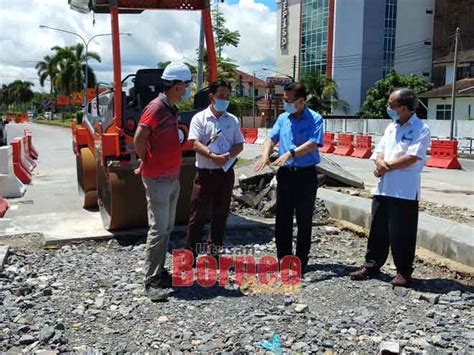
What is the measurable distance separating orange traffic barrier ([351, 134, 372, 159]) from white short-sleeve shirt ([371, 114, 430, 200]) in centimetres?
1756

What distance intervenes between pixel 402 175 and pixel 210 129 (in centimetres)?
193

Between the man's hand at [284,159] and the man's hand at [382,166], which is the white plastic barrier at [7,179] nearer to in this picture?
the man's hand at [284,159]

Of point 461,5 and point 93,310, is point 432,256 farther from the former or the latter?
point 461,5

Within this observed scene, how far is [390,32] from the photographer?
7000 cm

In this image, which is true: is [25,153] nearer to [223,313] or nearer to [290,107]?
[290,107]

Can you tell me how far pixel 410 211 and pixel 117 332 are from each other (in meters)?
2.80

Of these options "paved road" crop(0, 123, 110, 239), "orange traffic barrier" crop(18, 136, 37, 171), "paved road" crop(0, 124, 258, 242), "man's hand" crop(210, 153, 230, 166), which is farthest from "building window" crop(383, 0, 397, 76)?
"man's hand" crop(210, 153, 230, 166)

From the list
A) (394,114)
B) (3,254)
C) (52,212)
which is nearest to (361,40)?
(52,212)

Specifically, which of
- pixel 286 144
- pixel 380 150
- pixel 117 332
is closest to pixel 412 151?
pixel 380 150

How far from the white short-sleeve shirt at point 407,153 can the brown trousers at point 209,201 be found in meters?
1.61

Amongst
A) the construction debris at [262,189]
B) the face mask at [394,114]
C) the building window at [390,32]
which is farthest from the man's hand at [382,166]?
the building window at [390,32]

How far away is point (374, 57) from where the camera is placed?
68625 mm

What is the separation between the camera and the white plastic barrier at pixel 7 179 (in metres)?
10.4

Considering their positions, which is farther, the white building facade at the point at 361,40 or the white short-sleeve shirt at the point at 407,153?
the white building facade at the point at 361,40
